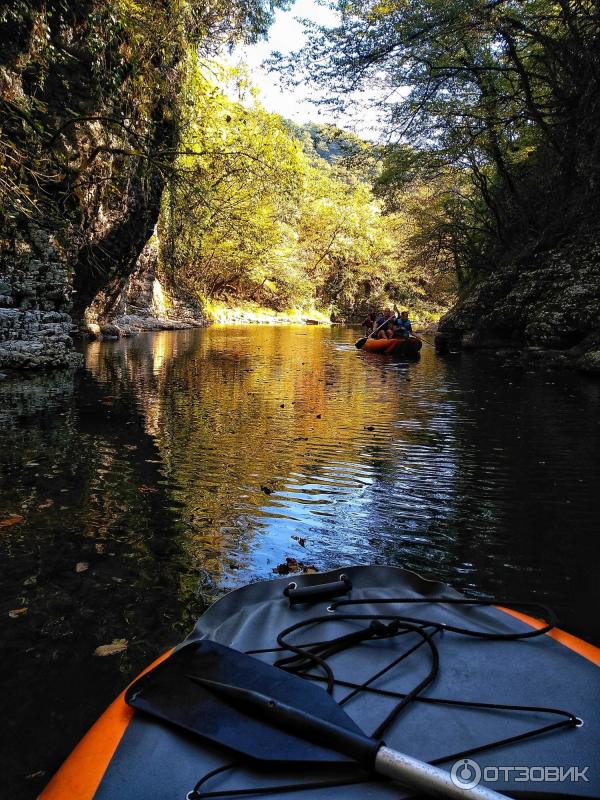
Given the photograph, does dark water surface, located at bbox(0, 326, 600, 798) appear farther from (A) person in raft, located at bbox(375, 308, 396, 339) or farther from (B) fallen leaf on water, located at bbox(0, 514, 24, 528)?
(A) person in raft, located at bbox(375, 308, 396, 339)

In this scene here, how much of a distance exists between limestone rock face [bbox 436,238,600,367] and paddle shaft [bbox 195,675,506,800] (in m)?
12.4

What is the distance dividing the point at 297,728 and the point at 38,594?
204 cm

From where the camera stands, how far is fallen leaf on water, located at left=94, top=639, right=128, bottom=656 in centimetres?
235

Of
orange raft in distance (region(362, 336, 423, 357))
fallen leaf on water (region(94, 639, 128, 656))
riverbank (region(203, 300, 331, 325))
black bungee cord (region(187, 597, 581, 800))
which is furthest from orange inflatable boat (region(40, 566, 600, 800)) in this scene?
riverbank (region(203, 300, 331, 325))

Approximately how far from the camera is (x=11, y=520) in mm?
3699

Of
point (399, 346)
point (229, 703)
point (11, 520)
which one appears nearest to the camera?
point (229, 703)

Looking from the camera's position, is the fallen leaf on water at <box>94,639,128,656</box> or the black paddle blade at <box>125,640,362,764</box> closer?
the black paddle blade at <box>125,640,362,764</box>

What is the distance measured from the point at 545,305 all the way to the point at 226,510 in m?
12.8

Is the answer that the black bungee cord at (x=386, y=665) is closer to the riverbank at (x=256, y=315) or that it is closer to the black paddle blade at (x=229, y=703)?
the black paddle blade at (x=229, y=703)

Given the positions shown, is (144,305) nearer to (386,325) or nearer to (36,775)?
(386,325)

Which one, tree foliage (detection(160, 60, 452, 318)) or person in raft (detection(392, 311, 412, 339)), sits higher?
tree foliage (detection(160, 60, 452, 318))

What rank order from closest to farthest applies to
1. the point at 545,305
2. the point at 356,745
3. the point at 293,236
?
the point at 356,745 → the point at 545,305 → the point at 293,236

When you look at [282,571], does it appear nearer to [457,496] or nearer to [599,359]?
[457,496]

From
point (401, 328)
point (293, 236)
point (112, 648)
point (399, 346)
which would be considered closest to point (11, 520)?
point (112, 648)
